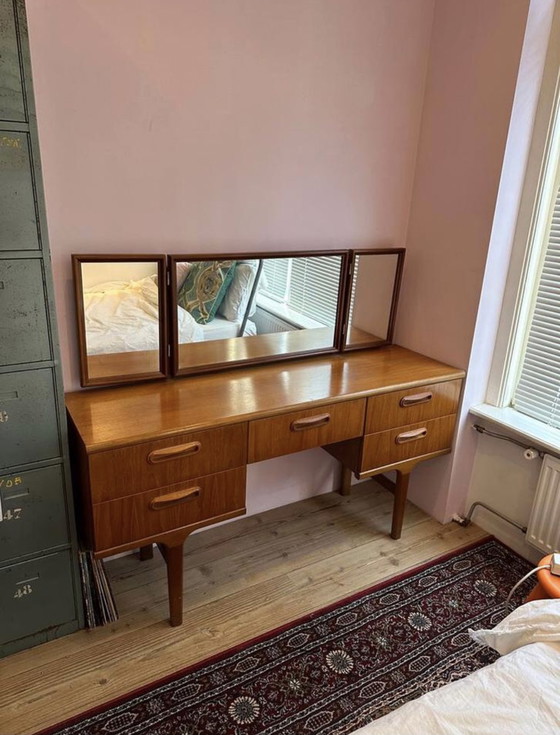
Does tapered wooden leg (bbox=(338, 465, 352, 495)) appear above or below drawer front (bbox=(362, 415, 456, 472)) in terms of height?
below

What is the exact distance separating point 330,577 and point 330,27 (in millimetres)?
2099

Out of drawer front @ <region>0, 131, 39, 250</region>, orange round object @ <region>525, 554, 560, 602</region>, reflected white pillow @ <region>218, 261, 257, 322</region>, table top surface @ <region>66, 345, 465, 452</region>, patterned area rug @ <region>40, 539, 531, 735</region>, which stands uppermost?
drawer front @ <region>0, 131, 39, 250</region>

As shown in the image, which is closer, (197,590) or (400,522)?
(197,590)

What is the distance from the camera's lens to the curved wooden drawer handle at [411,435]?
2.17 metres

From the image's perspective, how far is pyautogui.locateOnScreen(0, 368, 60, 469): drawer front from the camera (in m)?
1.50

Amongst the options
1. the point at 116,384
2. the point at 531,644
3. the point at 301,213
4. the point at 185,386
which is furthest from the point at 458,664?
the point at 301,213

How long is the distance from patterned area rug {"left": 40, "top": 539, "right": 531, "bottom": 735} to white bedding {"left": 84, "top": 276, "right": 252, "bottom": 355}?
1088mm

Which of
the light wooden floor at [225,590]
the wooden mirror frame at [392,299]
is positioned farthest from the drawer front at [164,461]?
the wooden mirror frame at [392,299]

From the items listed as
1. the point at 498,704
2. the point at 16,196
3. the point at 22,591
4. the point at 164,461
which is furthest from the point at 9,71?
the point at 498,704

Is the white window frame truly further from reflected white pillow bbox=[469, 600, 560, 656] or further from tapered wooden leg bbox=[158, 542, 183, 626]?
tapered wooden leg bbox=[158, 542, 183, 626]

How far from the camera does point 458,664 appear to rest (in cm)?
179

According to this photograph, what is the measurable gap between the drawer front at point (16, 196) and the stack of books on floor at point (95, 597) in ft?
3.50

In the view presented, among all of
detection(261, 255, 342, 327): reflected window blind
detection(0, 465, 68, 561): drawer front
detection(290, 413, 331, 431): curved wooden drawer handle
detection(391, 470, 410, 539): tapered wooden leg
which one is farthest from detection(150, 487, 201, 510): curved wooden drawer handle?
detection(391, 470, 410, 539): tapered wooden leg

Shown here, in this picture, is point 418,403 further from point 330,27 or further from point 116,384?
point 330,27
